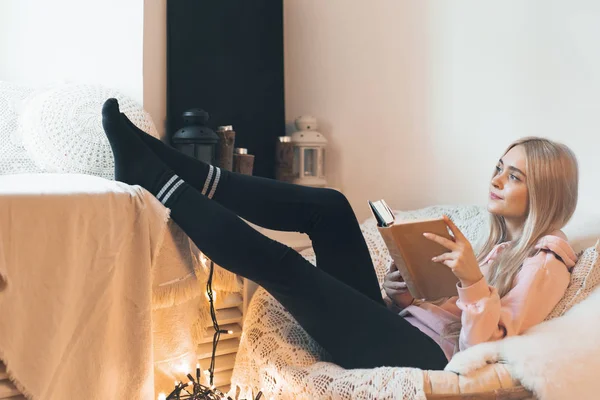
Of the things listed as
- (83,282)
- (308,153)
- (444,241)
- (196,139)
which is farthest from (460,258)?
(308,153)

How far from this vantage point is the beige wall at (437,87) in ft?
5.46

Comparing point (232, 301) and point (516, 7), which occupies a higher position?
point (516, 7)

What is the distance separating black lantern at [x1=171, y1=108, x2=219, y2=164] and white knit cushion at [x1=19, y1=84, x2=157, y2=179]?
24 cm

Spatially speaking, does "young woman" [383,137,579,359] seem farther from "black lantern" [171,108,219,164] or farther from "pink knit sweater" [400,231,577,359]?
"black lantern" [171,108,219,164]

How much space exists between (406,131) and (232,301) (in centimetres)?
91

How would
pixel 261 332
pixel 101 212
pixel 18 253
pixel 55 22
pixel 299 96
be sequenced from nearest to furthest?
pixel 18 253 → pixel 101 212 → pixel 261 332 → pixel 55 22 → pixel 299 96

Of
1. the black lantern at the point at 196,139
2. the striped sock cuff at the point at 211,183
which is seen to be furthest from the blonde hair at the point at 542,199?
the black lantern at the point at 196,139

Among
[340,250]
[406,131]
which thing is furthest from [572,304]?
[406,131]

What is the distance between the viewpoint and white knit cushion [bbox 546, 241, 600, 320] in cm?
113

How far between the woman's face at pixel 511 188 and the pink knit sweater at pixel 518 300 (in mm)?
95

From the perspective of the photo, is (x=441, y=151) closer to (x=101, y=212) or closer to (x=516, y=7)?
(x=516, y=7)

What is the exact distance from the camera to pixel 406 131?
2.02 metres

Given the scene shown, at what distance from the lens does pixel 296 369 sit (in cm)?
110

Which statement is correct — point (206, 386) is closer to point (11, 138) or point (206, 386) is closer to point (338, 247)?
point (338, 247)
